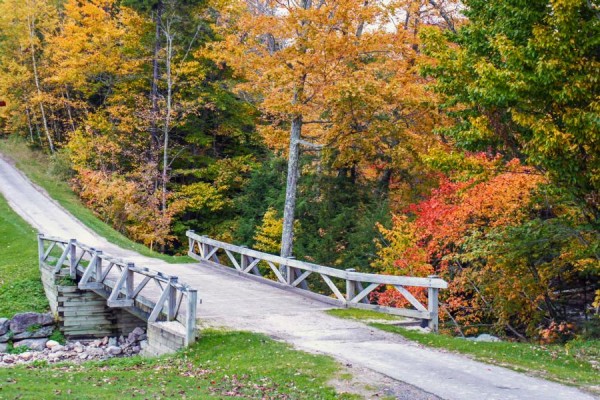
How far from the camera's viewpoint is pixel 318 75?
62.1 ft

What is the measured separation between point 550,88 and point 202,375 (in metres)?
7.45

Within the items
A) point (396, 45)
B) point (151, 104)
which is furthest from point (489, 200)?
point (151, 104)

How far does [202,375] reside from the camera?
9.66 metres

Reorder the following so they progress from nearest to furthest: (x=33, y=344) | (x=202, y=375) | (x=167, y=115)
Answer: (x=202, y=375) → (x=33, y=344) → (x=167, y=115)

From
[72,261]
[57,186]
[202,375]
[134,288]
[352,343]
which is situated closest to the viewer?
[202,375]

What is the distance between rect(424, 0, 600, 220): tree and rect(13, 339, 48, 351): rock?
12153 millimetres

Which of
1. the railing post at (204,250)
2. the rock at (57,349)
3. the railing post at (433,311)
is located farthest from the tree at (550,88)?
the railing post at (204,250)

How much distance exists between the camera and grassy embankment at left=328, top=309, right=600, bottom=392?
356 inches

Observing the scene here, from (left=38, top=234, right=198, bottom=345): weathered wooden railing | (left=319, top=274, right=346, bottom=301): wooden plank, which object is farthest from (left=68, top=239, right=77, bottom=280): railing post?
(left=319, top=274, right=346, bottom=301): wooden plank

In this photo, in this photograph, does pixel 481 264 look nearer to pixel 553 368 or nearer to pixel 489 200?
pixel 489 200

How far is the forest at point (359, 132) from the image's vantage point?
11.0m

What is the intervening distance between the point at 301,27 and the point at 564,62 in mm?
9699

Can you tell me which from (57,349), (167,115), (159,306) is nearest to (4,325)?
(57,349)

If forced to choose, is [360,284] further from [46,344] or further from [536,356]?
[46,344]
